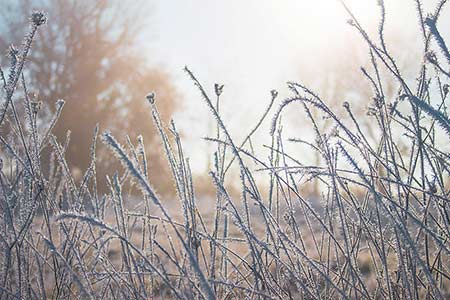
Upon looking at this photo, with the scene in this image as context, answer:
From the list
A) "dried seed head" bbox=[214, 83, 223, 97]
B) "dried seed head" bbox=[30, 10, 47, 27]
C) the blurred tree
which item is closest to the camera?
"dried seed head" bbox=[30, 10, 47, 27]

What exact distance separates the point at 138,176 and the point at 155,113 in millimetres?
410

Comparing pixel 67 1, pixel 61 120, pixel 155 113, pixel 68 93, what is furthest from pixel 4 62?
pixel 155 113

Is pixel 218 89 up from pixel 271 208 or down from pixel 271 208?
up

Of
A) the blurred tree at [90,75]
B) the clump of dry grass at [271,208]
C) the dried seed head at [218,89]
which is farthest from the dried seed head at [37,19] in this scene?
the blurred tree at [90,75]

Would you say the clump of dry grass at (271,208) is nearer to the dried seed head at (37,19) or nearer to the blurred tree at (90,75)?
the dried seed head at (37,19)

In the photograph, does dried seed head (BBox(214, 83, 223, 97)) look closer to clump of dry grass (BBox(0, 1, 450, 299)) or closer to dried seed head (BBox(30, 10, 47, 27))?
clump of dry grass (BBox(0, 1, 450, 299))

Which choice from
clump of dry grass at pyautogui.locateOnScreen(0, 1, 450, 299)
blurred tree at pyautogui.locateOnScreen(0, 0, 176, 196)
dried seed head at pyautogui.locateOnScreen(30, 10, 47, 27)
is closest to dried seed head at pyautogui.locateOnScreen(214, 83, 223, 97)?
clump of dry grass at pyautogui.locateOnScreen(0, 1, 450, 299)

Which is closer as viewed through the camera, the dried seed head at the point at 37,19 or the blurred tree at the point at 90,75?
the dried seed head at the point at 37,19

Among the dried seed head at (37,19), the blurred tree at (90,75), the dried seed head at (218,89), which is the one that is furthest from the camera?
the blurred tree at (90,75)

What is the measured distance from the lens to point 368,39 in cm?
84

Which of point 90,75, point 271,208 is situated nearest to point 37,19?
point 271,208

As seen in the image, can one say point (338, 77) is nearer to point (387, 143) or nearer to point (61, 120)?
point (61, 120)

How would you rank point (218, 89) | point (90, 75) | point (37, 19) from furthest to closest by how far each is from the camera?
point (90, 75)
point (218, 89)
point (37, 19)

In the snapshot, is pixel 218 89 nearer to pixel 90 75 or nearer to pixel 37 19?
pixel 37 19
